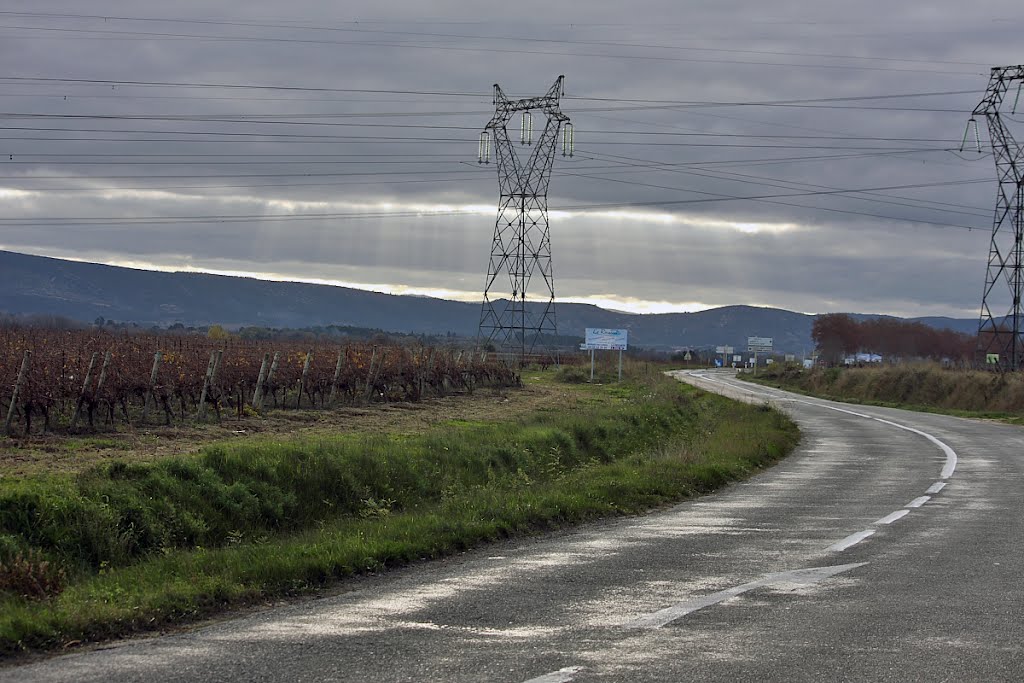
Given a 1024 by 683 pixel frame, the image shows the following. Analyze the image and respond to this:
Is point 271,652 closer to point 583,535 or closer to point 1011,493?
point 583,535

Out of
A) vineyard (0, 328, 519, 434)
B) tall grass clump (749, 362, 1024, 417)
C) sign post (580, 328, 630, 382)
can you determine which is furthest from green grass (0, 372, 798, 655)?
sign post (580, 328, 630, 382)

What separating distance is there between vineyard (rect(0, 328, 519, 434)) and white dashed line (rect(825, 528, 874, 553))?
15428 millimetres

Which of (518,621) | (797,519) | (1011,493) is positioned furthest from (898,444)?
(518,621)

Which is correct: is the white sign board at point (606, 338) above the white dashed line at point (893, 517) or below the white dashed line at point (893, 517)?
above

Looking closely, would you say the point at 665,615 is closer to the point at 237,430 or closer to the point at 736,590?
the point at 736,590

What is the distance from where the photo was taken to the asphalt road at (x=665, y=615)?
666cm

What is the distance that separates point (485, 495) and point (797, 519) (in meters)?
4.09

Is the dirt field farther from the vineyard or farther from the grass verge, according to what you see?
the grass verge

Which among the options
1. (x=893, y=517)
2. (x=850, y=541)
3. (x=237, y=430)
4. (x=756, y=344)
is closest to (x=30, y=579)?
(x=850, y=541)

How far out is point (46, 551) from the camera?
11148 mm

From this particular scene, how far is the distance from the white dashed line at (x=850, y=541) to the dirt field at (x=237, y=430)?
11.3 m

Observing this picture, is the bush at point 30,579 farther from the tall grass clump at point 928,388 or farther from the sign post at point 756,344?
the sign post at point 756,344

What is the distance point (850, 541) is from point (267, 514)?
7208mm

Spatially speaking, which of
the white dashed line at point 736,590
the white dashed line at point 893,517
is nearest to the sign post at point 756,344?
the white dashed line at point 893,517
